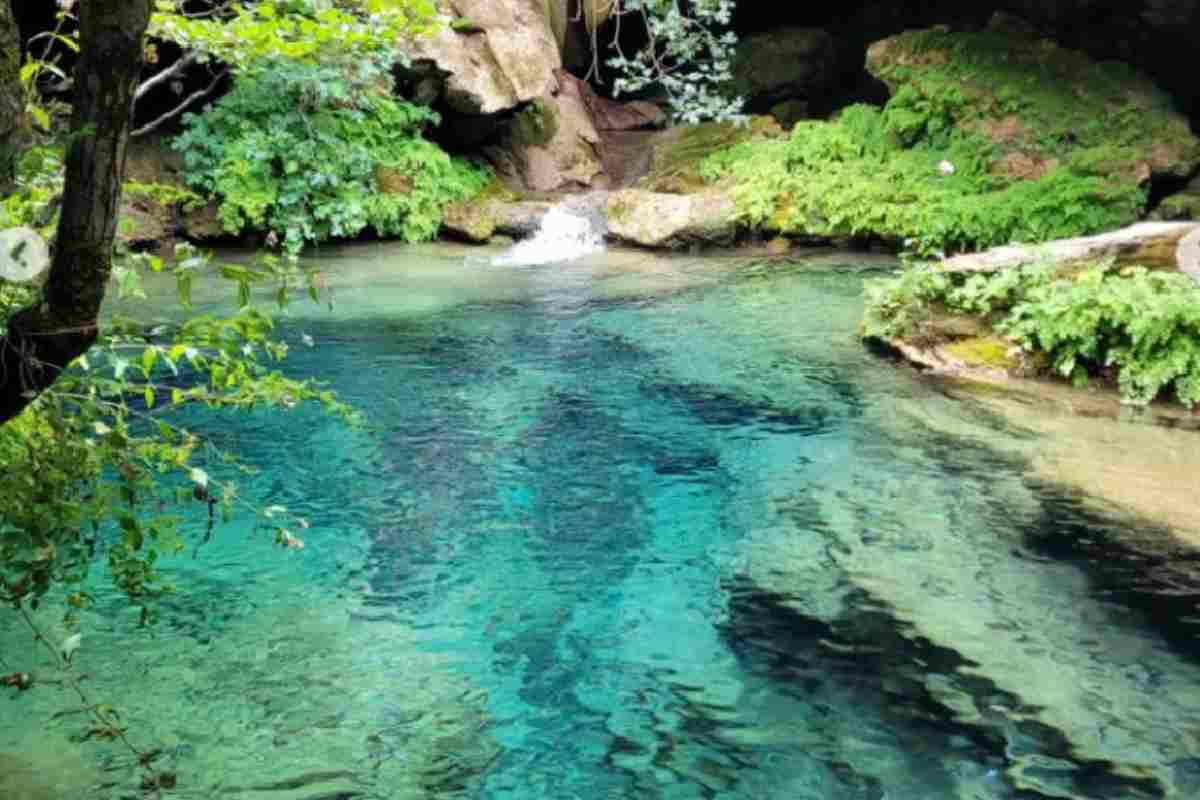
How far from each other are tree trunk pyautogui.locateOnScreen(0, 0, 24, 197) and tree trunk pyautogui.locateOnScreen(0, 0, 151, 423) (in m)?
0.31

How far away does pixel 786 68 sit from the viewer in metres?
23.1

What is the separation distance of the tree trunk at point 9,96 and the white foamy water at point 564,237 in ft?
46.1

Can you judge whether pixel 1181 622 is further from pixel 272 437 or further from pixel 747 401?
pixel 272 437

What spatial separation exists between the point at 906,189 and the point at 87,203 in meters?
15.8

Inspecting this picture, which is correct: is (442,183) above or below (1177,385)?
above

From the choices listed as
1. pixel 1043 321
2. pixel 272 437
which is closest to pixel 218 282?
pixel 272 437

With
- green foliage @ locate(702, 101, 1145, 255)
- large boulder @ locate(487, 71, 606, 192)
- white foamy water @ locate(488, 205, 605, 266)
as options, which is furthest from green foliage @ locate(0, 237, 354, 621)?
large boulder @ locate(487, 71, 606, 192)

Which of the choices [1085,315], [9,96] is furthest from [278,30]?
[1085,315]

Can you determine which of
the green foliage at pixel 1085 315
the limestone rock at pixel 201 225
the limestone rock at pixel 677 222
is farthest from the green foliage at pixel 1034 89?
the limestone rock at pixel 201 225

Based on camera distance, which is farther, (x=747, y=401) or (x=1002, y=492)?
(x=747, y=401)

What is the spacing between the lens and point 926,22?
22.6m

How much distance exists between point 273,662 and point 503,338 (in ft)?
21.9

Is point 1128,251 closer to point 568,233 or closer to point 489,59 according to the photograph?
point 568,233

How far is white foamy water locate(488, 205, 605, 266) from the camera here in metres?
16.9
